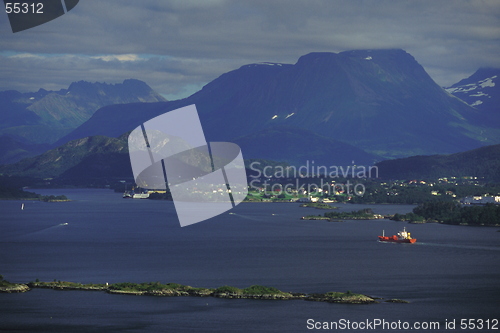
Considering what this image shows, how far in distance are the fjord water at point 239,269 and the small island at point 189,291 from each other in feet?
2.12

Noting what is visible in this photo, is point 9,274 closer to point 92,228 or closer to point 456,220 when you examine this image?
point 92,228

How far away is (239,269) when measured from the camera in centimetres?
4981

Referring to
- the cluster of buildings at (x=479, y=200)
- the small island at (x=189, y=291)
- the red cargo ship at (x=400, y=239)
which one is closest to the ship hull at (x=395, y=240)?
the red cargo ship at (x=400, y=239)

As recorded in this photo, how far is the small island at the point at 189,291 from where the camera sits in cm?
3875

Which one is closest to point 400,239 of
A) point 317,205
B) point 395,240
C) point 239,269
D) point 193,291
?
point 395,240

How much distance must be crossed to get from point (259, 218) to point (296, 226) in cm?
1114

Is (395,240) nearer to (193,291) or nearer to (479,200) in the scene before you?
(193,291)

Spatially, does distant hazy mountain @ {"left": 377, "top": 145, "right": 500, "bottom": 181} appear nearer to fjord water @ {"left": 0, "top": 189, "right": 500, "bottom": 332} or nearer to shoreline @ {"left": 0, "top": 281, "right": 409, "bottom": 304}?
fjord water @ {"left": 0, "top": 189, "right": 500, "bottom": 332}

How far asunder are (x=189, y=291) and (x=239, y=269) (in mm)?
9837

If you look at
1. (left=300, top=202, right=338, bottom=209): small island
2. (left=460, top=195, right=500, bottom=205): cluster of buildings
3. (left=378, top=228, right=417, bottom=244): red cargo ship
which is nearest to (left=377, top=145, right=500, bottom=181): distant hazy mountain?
(left=460, top=195, right=500, bottom=205): cluster of buildings

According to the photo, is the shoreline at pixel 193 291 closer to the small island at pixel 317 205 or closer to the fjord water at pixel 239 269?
the fjord water at pixel 239 269

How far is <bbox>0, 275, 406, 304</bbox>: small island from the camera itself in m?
38.8

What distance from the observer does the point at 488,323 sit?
35438mm

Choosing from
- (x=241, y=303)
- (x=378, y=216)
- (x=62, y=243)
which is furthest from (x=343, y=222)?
(x=241, y=303)
